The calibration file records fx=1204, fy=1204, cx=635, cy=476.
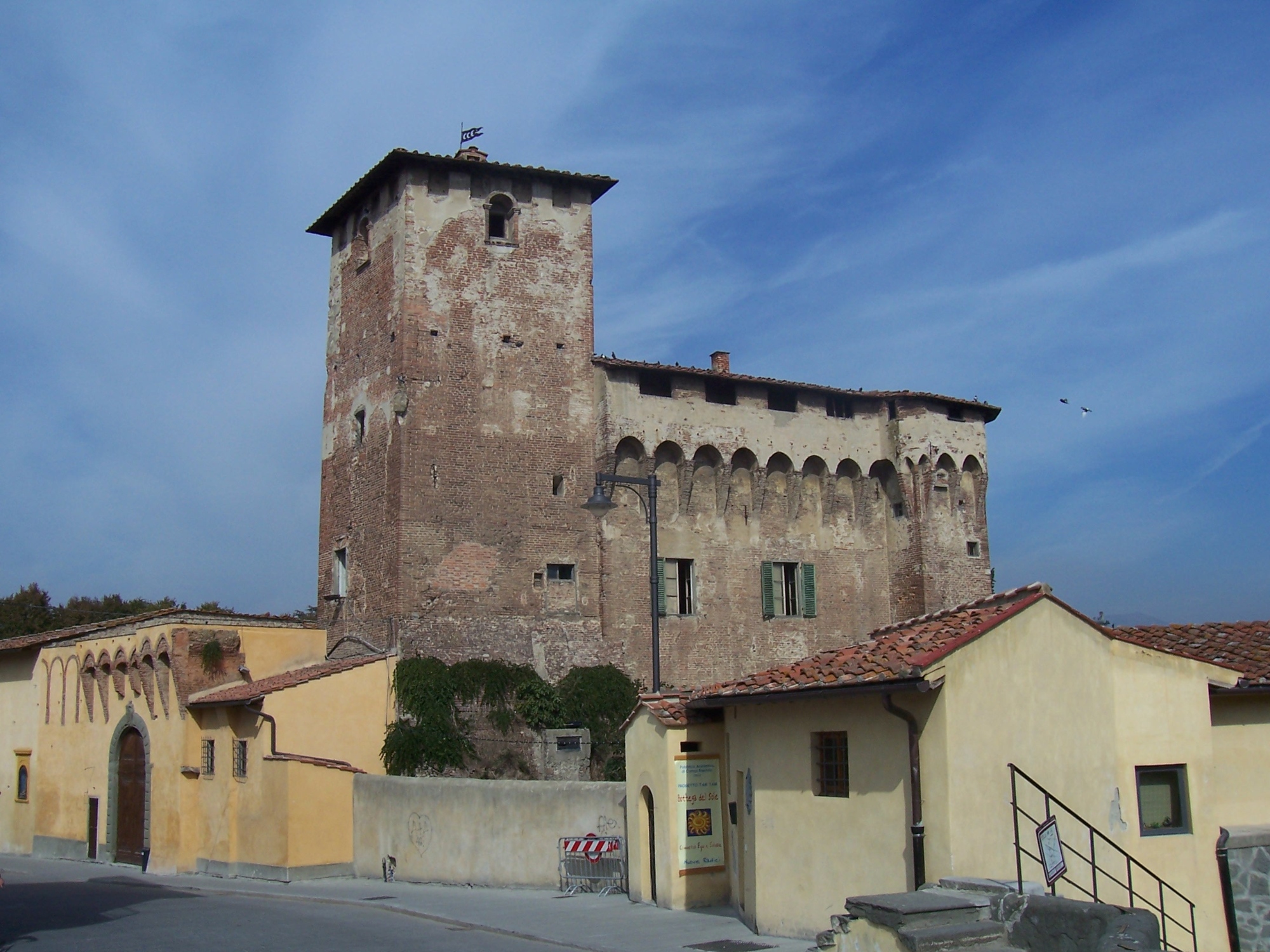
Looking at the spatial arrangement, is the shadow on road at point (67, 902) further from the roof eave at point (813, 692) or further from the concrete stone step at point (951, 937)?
the concrete stone step at point (951, 937)

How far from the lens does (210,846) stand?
25.4 metres

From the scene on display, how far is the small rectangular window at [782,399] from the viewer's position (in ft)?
105

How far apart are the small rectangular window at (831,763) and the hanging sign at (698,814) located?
330cm

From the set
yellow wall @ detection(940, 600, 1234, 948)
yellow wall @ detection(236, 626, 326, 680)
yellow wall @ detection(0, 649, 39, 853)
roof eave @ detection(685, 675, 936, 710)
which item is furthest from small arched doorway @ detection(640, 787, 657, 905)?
yellow wall @ detection(0, 649, 39, 853)

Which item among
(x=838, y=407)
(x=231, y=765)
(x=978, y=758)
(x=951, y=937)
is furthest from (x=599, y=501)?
(x=838, y=407)

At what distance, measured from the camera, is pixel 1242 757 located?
15.9 meters

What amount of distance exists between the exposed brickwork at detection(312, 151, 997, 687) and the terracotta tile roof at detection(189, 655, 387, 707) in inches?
34.2

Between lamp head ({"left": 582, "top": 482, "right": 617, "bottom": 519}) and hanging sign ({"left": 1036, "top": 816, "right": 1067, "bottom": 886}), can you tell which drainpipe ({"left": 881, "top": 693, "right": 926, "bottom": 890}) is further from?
lamp head ({"left": 582, "top": 482, "right": 617, "bottom": 519})

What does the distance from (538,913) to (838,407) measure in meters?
18.9

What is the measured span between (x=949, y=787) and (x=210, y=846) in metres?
18.5

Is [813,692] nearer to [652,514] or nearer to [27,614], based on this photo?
[652,514]

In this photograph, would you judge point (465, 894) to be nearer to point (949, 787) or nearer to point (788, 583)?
point (949, 787)

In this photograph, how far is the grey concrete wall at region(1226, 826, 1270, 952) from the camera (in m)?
14.6

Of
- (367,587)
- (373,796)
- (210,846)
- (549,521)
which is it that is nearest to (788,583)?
(549,521)
